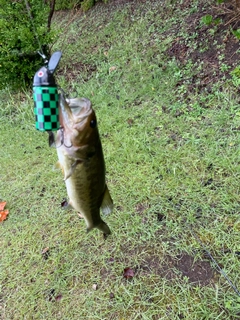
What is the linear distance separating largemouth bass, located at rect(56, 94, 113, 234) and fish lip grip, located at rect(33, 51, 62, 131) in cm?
3

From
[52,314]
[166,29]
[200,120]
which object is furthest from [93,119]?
[166,29]

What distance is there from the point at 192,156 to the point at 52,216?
145 cm

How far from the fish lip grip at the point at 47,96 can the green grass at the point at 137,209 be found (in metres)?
1.51

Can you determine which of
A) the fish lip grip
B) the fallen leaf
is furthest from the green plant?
Answer: the fish lip grip

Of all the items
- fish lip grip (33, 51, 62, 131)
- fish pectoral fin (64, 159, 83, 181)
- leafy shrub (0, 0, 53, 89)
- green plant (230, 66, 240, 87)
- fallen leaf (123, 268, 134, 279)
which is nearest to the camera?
fish lip grip (33, 51, 62, 131)

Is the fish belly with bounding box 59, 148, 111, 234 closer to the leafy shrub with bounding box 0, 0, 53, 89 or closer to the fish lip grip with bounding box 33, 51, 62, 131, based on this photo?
the fish lip grip with bounding box 33, 51, 62, 131

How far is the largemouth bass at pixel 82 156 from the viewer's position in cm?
131

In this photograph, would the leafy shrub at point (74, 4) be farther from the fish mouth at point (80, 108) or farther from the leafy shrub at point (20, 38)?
Answer: the fish mouth at point (80, 108)

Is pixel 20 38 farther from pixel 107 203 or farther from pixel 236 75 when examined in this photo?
pixel 107 203

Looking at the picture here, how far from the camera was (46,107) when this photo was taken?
1293mm

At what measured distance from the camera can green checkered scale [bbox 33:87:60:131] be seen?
4.16 feet

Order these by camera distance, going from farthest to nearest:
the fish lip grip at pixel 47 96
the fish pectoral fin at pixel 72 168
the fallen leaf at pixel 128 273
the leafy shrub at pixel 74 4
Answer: the leafy shrub at pixel 74 4 → the fallen leaf at pixel 128 273 → the fish pectoral fin at pixel 72 168 → the fish lip grip at pixel 47 96

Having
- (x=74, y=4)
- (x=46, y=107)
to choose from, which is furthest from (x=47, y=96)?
(x=74, y=4)

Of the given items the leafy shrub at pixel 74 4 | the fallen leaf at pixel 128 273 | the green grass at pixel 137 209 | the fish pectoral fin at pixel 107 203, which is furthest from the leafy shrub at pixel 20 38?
the fish pectoral fin at pixel 107 203
